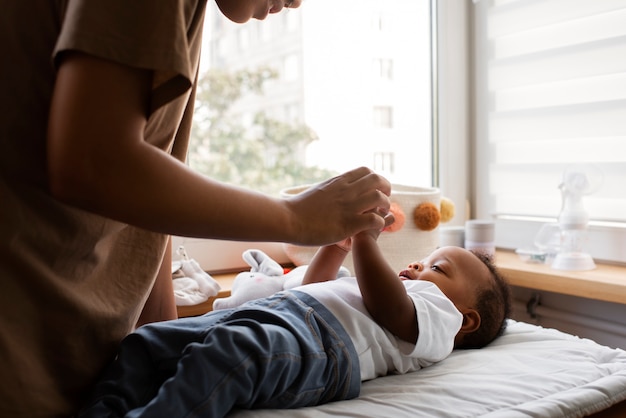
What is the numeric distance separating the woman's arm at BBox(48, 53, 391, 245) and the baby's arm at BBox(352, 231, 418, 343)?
0.39 meters

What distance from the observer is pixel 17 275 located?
2.30 ft

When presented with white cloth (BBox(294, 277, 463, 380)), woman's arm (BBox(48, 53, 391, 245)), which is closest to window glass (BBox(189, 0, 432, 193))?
white cloth (BBox(294, 277, 463, 380))

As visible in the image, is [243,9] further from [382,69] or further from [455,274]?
[382,69]

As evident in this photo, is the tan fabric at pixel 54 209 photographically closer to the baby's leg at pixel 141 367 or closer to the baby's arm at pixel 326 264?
the baby's leg at pixel 141 367

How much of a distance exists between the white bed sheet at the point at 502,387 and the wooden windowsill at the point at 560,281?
1.54 feet

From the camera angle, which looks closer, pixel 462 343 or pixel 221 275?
pixel 462 343

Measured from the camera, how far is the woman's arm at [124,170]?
1.90 ft

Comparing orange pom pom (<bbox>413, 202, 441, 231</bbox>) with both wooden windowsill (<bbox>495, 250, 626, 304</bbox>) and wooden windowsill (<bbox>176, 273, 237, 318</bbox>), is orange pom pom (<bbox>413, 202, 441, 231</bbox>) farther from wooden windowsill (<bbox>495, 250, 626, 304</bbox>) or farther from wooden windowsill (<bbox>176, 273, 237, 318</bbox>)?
wooden windowsill (<bbox>176, 273, 237, 318</bbox>)

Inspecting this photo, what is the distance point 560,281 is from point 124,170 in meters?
1.39

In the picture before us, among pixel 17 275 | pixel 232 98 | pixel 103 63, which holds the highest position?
pixel 232 98

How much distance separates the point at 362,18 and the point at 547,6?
1.93ft

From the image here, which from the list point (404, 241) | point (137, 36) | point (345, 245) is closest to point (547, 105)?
point (404, 241)

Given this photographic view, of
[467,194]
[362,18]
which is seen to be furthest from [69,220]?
[467,194]

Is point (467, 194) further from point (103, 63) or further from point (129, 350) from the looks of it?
point (103, 63)
